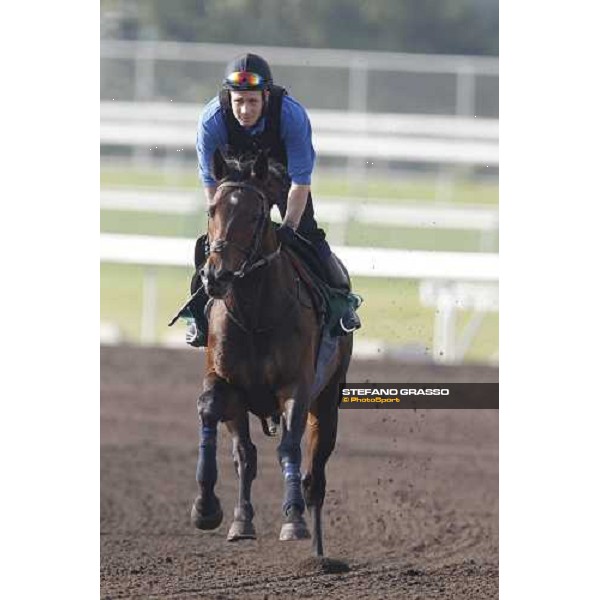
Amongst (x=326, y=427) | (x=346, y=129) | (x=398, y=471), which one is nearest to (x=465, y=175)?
(x=346, y=129)

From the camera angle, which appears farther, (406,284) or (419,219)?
(419,219)

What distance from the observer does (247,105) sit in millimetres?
6770

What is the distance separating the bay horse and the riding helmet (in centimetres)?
30

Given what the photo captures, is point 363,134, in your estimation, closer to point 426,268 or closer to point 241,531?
point 426,268

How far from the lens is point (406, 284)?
44.0 feet

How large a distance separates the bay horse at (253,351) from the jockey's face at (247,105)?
215mm

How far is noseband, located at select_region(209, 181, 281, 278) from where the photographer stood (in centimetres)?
627

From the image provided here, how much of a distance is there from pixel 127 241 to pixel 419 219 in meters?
3.03

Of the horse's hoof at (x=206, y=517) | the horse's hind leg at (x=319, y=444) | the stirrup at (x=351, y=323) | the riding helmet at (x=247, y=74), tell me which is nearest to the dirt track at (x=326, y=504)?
the horse's hind leg at (x=319, y=444)

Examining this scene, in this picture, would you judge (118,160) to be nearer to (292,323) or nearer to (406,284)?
(406,284)

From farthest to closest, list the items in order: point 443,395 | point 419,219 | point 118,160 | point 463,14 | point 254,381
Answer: point 463,14, point 118,160, point 419,219, point 443,395, point 254,381

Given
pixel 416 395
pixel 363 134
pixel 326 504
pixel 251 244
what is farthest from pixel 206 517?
pixel 363 134

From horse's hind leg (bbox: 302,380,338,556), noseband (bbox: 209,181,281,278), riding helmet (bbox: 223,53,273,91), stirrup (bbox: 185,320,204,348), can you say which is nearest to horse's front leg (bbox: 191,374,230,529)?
stirrup (bbox: 185,320,204,348)
